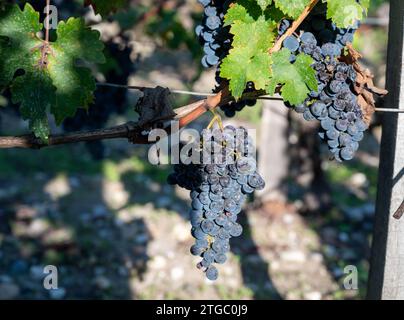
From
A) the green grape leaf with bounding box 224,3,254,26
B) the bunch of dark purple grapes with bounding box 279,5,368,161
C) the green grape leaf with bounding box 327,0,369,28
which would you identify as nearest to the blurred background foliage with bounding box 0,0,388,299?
the green grape leaf with bounding box 224,3,254,26

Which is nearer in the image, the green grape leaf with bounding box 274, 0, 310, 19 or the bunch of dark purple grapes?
the green grape leaf with bounding box 274, 0, 310, 19

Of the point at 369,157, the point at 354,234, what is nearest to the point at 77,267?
the point at 354,234

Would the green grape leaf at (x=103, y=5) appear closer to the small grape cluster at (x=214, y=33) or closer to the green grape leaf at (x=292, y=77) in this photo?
the small grape cluster at (x=214, y=33)

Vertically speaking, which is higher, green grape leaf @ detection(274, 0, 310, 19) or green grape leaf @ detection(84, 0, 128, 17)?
green grape leaf @ detection(84, 0, 128, 17)

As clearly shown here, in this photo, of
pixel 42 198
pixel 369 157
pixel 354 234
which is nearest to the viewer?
pixel 354 234

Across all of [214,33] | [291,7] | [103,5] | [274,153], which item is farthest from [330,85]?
[274,153]

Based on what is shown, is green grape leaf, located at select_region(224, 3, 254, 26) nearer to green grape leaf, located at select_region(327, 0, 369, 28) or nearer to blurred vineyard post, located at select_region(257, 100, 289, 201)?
green grape leaf, located at select_region(327, 0, 369, 28)
